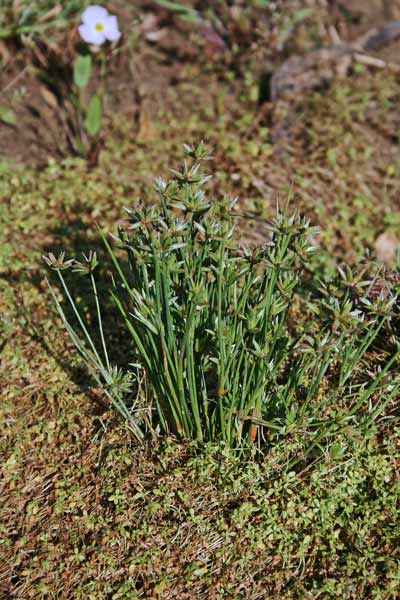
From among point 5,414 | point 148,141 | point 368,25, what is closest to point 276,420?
point 5,414

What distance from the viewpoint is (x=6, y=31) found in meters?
3.47

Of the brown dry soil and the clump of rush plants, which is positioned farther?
the brown dry soil

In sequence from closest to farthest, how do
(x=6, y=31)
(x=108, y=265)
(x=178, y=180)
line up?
(x=178, y=180)
(x=108, y=265)
(x=6, y=31)

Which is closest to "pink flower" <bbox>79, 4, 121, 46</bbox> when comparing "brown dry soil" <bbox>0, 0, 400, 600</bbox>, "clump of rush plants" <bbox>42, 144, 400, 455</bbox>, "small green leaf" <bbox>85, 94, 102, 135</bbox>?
"brown dry soil" <bbox>0, 0, 400, 600</bbox>

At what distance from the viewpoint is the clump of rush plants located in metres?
1.71

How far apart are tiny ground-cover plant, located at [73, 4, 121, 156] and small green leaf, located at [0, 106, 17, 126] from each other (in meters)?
0.37

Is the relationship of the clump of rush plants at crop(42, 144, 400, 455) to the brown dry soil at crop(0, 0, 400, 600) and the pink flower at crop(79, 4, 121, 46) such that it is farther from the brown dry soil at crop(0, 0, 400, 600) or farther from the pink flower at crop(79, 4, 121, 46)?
the pink flower at crop(79, 4, 121, 46)

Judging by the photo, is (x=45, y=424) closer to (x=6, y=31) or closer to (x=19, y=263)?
(x=19, y=263)

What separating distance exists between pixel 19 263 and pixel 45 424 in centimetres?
82

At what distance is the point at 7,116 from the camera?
11.3ft

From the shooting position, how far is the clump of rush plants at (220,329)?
67.2 inches

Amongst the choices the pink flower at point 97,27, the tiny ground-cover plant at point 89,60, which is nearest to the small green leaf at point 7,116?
the tiny ground-cover plant at point 89,60

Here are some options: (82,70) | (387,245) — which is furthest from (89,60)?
(387,245)

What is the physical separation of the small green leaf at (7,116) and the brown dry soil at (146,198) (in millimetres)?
37
